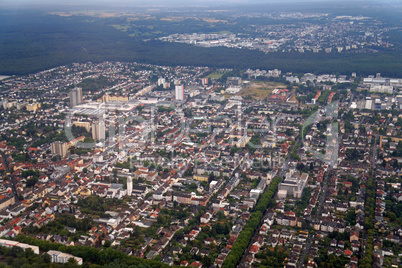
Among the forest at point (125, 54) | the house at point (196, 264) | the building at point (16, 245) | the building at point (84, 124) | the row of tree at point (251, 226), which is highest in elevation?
the forest at point (125, 54)

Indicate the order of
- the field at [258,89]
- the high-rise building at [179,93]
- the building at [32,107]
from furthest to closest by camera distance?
the field at [258,89]
the high-rise building at [179,93]
the building at [32,107]

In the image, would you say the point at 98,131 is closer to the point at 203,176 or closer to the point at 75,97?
the point at 203,176

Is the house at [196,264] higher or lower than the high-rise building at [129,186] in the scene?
lower

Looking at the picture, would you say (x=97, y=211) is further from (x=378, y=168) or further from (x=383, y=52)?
(x=383, y=52)

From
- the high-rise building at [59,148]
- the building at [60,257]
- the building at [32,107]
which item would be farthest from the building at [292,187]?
the building at [32,107]

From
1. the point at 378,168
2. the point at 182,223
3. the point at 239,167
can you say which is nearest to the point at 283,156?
the point at 239,167

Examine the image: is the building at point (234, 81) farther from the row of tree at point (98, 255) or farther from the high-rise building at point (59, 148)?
the row of tree at point (98, 255)
